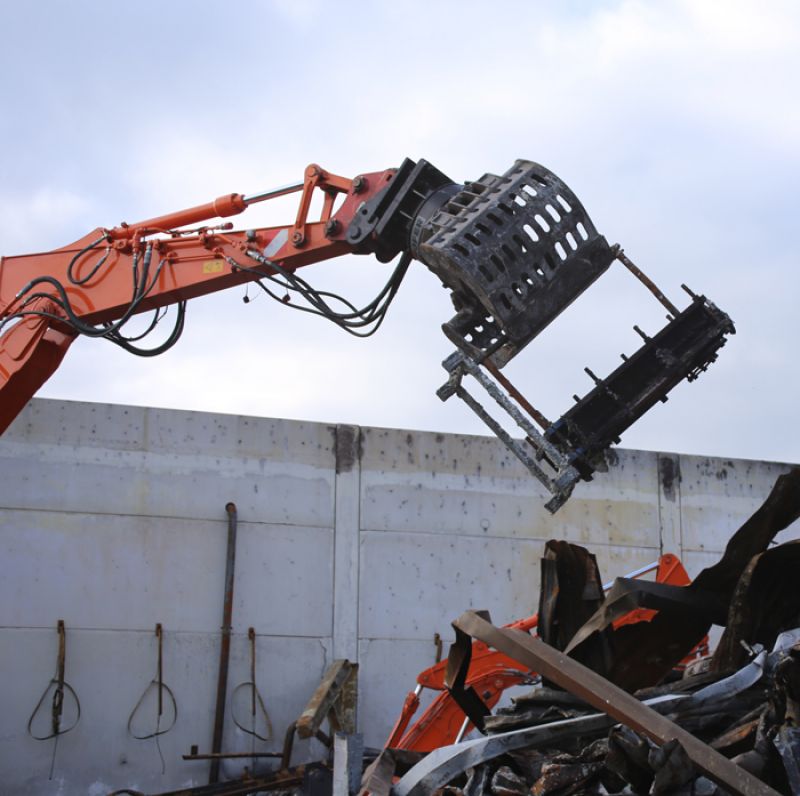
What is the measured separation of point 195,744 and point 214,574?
143 centimetres

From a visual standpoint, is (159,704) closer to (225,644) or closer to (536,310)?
(225,644)

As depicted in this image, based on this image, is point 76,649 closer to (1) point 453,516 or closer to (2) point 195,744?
(2) point 195,744

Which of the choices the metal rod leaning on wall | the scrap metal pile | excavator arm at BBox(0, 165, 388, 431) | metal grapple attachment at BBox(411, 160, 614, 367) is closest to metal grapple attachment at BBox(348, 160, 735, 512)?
metal grapple attachment at BBox(411, 160, 614, 367)

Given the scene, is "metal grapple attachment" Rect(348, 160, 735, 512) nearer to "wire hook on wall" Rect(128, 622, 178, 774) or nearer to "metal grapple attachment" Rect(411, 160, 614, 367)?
"metal grapple attachment" Rect(411, 160, 614, 367)

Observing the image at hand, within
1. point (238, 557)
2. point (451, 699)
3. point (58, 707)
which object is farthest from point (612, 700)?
point (238, 557)

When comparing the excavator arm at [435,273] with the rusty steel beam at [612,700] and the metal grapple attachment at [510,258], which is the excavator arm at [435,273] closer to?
the metal grapple attachment at [510,258]

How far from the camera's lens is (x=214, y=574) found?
10711mm

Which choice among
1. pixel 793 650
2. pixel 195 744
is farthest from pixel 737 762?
pixel 195 744

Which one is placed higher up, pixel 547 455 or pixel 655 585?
pixel 547 455

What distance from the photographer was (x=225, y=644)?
10.5 meters

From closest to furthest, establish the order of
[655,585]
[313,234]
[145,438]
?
[655,585] < [313,234] < [145,438]

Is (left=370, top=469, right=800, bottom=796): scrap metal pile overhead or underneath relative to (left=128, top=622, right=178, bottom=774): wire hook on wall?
overhead

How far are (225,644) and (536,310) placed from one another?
5342 millimetres

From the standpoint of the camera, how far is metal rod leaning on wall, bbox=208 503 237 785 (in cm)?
1025
